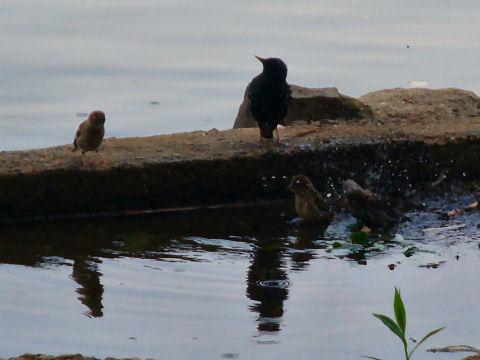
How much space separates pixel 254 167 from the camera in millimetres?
8047

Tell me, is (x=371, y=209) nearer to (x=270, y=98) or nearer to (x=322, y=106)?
(x=270, y=98)

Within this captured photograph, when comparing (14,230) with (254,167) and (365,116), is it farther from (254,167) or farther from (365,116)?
(365,116)

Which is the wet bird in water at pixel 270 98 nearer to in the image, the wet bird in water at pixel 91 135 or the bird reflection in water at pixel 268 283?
the wet bird in water at pixel 91 135

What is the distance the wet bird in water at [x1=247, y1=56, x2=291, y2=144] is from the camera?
839 centimetres

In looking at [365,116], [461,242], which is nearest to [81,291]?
[461,242]

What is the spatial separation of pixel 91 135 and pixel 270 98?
163cm

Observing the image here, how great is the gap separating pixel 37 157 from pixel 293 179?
204 centimetres

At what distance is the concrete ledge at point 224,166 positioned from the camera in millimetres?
7586

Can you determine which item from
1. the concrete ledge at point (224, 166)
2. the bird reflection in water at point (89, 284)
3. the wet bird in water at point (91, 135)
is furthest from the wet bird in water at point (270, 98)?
the bird reflection in water at point (89, 284)

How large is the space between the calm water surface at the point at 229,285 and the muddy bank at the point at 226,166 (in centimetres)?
22

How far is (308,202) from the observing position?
7504mm

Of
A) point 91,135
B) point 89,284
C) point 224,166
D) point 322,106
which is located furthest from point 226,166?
point 89,284

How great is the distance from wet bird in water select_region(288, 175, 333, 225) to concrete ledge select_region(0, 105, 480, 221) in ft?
1.65

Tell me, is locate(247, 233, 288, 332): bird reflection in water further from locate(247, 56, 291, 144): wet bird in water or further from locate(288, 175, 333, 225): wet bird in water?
locate(247, 56, 291, 144): wet bird in water
